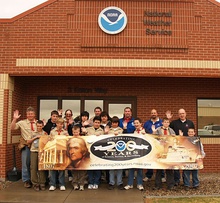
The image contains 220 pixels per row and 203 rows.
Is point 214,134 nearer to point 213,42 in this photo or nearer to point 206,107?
point 206,107

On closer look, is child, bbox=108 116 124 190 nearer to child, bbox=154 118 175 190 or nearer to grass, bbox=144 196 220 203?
child, bbox=154 118 175 190

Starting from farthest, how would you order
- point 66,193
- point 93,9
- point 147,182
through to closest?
1. point 93,9
2. point 147,182
3. point 66,193

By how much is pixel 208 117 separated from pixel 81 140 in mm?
4987

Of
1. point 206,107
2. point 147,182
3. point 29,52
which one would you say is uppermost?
point 29,52

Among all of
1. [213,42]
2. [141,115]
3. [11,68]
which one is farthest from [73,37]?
[213,42]

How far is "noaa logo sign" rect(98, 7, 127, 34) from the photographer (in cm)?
869

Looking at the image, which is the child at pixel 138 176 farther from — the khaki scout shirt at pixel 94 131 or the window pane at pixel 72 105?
the window pane at pixel 72 105

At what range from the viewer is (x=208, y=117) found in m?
10.2

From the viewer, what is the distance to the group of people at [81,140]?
7297mm

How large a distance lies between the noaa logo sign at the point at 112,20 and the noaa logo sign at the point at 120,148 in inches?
129

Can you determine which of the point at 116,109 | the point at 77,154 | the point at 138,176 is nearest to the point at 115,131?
the point at 77,154

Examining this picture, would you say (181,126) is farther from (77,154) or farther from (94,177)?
(77,154)

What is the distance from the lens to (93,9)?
879 centimetres

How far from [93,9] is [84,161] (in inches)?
177
